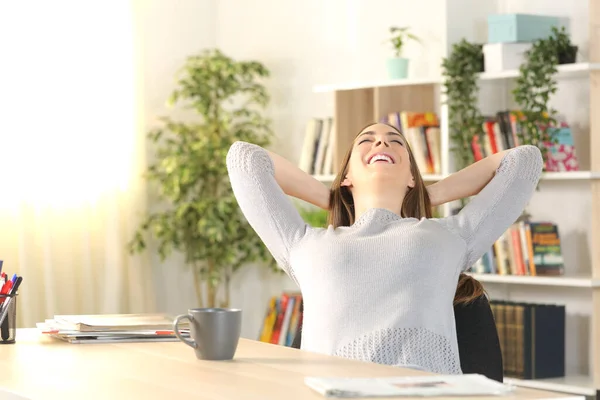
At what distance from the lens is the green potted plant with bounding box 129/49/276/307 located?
16.0 ft

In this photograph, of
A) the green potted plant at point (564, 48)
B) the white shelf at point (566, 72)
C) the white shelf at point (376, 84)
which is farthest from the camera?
the white shelf at point (376, 84)

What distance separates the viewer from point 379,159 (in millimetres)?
2406

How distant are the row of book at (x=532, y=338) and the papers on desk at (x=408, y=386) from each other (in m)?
2.63

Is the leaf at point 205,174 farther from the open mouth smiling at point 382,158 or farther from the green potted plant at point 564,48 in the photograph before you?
the open mouth smiling at point 382,158

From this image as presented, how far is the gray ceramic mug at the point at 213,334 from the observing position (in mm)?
1617

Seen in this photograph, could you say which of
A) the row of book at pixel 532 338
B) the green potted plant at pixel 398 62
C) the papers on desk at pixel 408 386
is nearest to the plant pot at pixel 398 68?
the green potted plant at pixel 398 62

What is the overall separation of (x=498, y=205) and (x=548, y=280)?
1.64 metres

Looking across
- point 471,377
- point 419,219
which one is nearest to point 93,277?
point 419,219

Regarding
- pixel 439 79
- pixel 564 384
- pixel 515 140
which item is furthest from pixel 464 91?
pixel 564 384

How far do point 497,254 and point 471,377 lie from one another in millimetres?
2709

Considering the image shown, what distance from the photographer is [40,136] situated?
15.3 ft

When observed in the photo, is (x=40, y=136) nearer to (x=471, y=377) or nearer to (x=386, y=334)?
(x=386, y=334)

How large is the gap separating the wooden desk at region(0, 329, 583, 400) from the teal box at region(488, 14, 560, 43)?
2.43 metres

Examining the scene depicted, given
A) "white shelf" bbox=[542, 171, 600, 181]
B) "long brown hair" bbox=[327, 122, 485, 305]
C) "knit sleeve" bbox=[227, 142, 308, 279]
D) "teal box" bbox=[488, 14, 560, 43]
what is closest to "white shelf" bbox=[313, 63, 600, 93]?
"teal box" bbox=[488, 14, 560, 43]
